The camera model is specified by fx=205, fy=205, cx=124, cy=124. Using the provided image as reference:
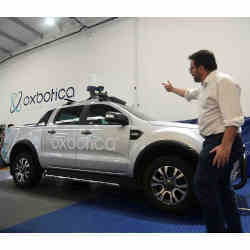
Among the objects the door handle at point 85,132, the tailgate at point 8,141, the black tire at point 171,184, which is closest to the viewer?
the black tire at point 171,184

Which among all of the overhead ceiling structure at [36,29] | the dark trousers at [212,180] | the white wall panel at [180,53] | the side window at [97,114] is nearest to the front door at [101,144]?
the side window at [97,114]

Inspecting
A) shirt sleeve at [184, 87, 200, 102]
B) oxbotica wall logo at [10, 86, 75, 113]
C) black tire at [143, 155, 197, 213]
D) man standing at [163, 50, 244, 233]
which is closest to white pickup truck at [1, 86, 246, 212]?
black tire at [143, 155, 197, 213]

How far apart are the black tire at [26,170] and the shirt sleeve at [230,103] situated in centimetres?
309

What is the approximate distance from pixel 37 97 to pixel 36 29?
2319 mm

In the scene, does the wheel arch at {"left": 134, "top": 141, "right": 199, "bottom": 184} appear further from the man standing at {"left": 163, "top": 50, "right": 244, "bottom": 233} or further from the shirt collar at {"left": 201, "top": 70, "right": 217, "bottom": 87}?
the shirt collar at {"left": 201, "top": 70, "right": 217, "bottom": 87}

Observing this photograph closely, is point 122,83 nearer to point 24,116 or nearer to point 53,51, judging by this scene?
point 53,51

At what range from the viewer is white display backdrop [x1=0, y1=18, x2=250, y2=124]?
4652 millimetres

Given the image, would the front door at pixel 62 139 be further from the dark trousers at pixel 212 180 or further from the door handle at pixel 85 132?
the dark trousers at pixel 212 180

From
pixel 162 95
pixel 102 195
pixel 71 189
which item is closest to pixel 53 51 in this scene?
pixel 162 95

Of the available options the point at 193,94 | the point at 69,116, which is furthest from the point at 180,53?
the point at 193,94

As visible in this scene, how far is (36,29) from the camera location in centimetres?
694

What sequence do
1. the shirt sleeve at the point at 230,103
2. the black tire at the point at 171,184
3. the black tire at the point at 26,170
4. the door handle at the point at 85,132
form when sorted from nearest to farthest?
the shirt sleeve at the point at 230,103
the black tire at the point at 171,184
the door handle at the point at 85,132
the black tire at the point at 26,170

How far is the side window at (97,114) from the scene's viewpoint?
119 inches

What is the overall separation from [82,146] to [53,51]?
5.50 meters
